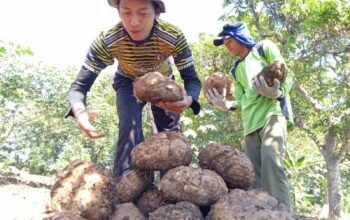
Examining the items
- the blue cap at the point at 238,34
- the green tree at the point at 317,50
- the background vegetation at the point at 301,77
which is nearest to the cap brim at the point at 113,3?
the blue cap at the point at 238,34

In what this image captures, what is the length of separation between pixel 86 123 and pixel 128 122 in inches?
19.8

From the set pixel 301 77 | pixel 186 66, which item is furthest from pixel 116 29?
pixel 301 77

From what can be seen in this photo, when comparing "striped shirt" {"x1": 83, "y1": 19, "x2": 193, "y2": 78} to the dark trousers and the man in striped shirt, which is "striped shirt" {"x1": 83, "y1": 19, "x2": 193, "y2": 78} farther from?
the dark trousers

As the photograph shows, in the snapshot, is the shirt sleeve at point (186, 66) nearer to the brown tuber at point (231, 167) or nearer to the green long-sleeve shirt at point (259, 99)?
the brown tuber at point (231, 167)

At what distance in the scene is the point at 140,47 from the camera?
295 cm

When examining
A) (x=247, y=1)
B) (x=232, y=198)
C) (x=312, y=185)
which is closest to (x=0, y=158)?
(x=247, y=1)

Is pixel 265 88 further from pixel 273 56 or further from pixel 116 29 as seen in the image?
A: pixel 116 29

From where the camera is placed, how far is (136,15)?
8.87 feet

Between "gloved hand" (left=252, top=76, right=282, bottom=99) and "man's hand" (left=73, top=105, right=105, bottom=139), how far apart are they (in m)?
1.43

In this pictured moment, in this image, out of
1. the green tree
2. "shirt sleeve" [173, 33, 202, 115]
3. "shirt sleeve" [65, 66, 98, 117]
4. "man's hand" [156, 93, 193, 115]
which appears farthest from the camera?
the green tree

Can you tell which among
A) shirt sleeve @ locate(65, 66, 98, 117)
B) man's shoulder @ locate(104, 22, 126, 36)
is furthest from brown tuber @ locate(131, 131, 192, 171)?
man's shoulder @ locate(104, 22, 126, 36)

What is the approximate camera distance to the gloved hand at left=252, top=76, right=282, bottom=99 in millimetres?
3311

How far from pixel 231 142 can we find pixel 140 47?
10.2 metres

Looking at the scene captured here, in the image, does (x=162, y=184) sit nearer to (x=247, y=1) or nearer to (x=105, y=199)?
(x=105, y=199)
